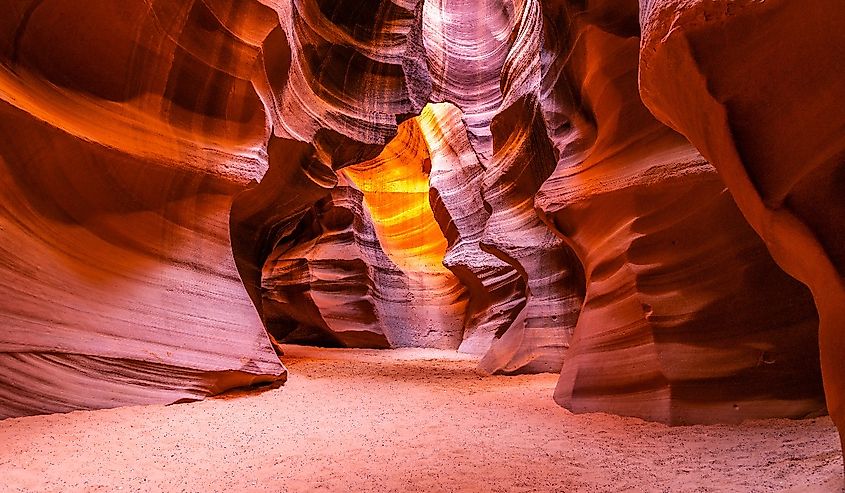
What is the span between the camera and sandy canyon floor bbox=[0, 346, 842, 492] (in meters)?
2.17

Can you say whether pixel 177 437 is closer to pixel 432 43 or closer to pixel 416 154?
pixel 432 43

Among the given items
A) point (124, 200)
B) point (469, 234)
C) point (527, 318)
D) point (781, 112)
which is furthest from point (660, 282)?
point (469, 234)

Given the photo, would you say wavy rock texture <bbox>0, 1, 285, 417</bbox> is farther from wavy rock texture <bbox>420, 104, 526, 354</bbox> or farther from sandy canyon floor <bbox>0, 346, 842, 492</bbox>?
wavy rock texture <bbox>420, 104, 526, 354</bbox>

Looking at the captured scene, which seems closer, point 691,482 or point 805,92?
point 805,92

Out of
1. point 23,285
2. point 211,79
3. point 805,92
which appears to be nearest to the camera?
point 805,92

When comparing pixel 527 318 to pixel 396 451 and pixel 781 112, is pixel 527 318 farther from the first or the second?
pixel 781 112

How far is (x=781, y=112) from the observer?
1.84 metres

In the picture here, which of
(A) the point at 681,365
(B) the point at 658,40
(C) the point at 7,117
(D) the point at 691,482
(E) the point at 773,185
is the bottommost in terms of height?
→ (D) the point at 691,482

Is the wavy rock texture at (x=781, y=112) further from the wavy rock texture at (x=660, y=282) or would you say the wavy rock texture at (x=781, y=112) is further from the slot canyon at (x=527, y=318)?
the wavy rock texture at (x=660, y=282)

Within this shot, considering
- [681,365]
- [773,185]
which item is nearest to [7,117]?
[773,185]

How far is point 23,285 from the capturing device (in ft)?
10.8

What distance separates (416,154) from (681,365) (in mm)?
14952

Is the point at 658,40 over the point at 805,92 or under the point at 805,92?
over

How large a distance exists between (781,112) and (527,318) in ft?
19.4
